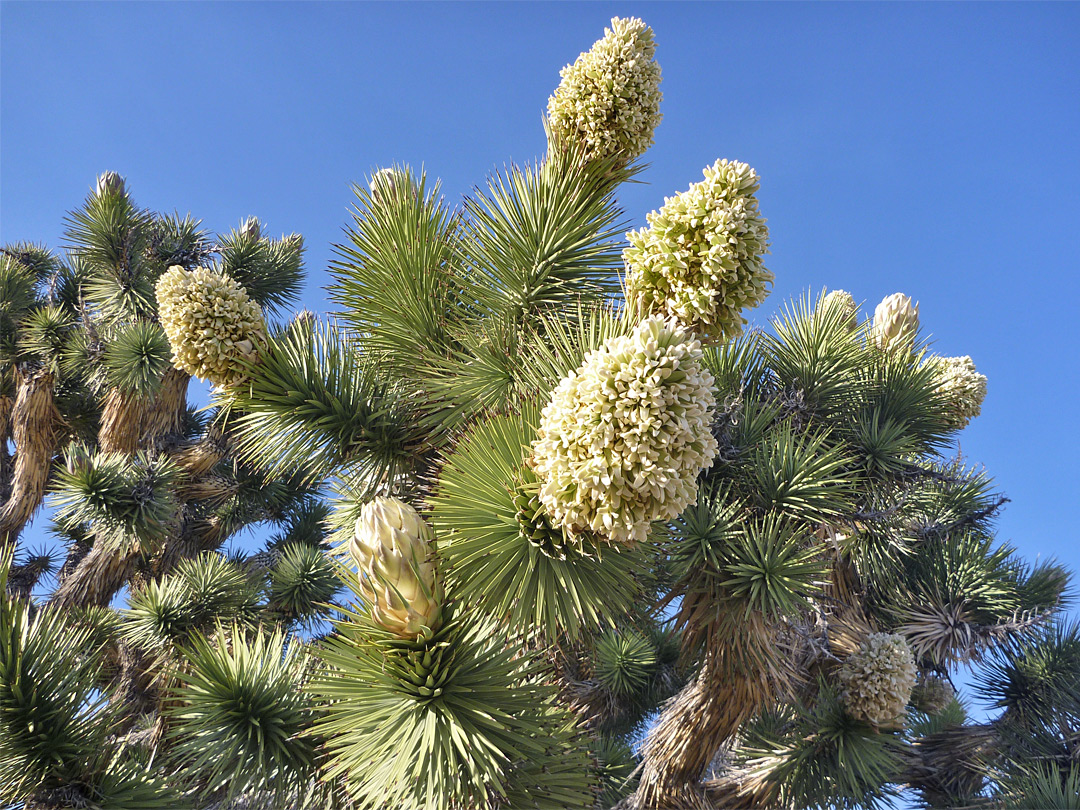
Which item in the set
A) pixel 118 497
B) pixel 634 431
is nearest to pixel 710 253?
pixel 634 431

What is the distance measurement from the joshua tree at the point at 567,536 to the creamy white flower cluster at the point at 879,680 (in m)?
0.02

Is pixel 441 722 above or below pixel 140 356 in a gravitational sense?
below

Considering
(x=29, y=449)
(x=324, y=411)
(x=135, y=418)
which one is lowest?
(x=324, y=411)

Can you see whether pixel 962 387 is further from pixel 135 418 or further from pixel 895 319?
pixel 135 418

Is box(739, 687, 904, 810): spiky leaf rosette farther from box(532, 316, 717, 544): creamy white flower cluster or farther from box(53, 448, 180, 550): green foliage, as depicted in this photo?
box(53, 448, 180, 550): green foliage

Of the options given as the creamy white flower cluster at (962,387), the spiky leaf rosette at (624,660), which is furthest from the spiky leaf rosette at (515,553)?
the spiky leaf rosette at (624,660)

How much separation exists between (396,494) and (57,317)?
7.00 metres

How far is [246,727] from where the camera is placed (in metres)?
2.79

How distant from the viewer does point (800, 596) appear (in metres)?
2.77

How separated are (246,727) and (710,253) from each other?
2.48 m

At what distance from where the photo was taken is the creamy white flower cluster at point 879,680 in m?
3.79

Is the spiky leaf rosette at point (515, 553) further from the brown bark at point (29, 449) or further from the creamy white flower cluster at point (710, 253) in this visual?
the brown bark at point (29, 449)

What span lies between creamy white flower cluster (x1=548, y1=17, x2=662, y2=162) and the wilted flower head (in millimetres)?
6571

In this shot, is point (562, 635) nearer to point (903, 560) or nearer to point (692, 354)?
point (692, 354)
